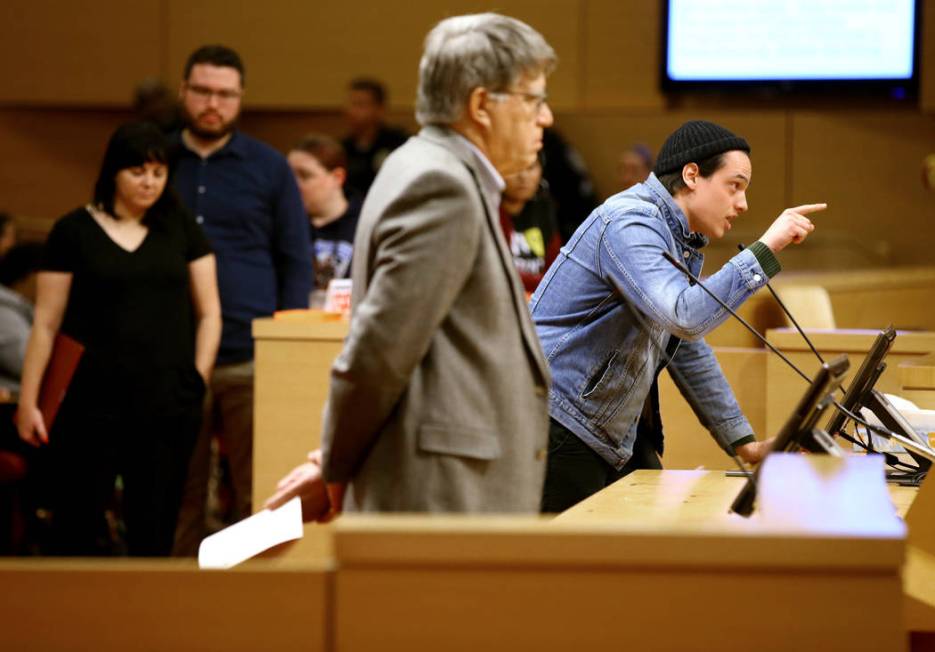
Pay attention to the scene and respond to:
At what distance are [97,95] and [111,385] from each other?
4650mm

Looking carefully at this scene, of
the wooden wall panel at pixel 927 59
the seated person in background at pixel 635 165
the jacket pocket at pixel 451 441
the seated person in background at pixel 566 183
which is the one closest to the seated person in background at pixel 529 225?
the seated person in background at pixel 635 165

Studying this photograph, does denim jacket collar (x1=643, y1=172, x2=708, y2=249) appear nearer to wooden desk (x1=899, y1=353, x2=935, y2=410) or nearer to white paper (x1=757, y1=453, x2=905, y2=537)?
wooden desk (x1=899, y1=353, x2=935, y2=410)

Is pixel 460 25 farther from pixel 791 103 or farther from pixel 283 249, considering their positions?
pixel 791 103

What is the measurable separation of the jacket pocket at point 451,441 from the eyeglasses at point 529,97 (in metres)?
0.44

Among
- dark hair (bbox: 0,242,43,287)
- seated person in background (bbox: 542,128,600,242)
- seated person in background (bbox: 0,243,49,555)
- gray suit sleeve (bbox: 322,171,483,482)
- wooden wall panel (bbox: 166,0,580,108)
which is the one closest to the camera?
gray suit sleeve (bbox: 322,171,483,482)

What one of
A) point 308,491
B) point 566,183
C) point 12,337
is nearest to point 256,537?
point 308,491

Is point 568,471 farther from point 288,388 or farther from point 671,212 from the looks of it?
point 288,388

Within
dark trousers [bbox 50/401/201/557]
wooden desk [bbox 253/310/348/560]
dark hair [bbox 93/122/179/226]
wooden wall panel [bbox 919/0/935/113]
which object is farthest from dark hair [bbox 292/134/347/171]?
wooden wall panel [bbox 919/0/935/113]

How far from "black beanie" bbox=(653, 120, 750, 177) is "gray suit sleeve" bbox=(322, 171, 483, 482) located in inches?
37.9

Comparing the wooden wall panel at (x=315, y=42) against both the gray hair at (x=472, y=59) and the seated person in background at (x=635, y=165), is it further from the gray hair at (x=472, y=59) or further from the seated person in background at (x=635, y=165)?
the gray hair at (x=472, y=59)

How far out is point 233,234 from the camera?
4.44 metres

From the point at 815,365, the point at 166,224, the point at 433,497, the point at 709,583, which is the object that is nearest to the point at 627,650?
the point at 709,583

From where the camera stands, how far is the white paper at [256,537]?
1948mm

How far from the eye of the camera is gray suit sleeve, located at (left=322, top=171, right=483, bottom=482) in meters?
1.77
